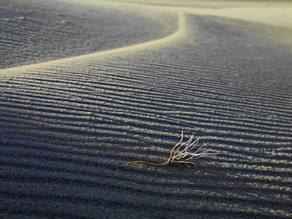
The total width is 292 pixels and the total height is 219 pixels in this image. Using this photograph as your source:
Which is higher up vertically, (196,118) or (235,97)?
(235,97)

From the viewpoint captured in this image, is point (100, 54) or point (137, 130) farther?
point (100, 54)

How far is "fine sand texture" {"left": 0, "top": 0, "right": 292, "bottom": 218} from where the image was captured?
5.87ft

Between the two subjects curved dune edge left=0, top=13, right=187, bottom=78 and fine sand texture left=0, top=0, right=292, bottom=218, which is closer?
fine sand texture left=0, top=0, right=292, bottom=218

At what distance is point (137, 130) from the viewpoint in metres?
2.64

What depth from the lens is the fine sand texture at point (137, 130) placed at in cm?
179

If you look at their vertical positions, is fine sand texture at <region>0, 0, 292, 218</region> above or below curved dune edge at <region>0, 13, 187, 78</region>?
below

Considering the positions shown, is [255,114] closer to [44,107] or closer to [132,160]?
[132,160]

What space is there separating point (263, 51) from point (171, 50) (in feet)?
9.53

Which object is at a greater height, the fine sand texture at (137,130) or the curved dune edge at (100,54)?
the curved dune edge at (100,54)

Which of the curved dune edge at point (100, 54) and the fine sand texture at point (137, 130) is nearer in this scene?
the fine sand texture at point (137, 130)

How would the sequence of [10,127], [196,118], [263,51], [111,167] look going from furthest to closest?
[263,51], [196,118], [10,127], [111,167]

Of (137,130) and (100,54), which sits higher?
(100,54)

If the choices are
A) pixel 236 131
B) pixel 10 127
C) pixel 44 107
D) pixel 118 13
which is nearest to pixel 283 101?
pixel 236 131

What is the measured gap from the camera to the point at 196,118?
120 inches
